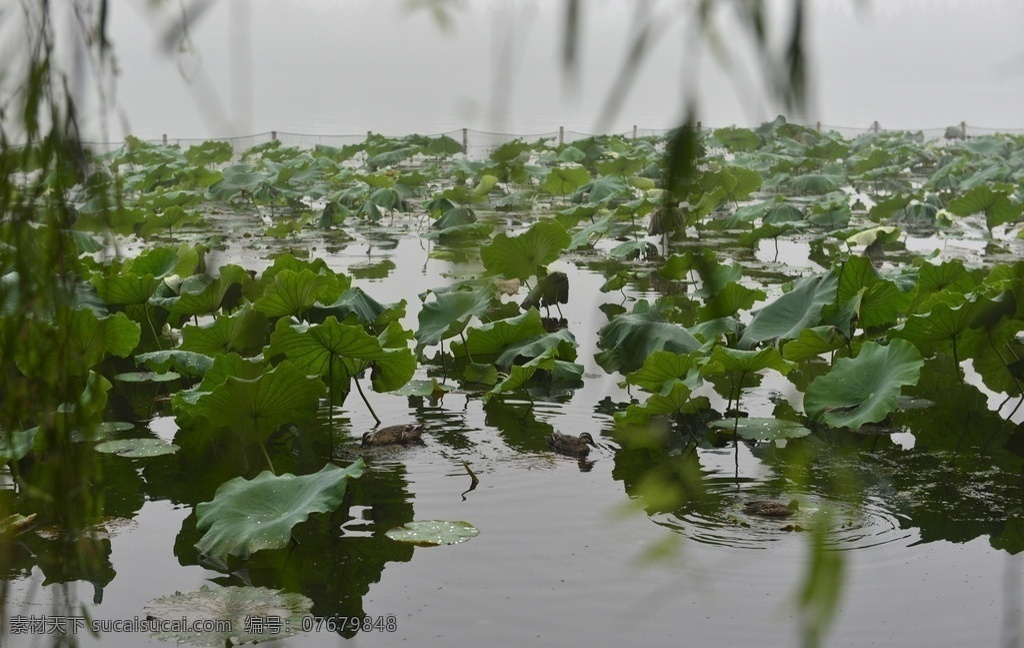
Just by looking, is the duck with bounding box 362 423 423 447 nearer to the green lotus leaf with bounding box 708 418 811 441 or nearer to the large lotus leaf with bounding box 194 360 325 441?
the large lotus leaf with bounding box 194 360 325 441

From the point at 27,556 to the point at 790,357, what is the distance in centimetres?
208

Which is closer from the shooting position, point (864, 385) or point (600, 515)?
point (600, 515)

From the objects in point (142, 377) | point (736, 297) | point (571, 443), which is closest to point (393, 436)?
point (571, 443)

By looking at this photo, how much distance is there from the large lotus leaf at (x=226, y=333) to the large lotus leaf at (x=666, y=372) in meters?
1.16

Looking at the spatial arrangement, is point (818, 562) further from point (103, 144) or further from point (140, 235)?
point (140, 235)

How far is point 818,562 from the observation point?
0.50 m

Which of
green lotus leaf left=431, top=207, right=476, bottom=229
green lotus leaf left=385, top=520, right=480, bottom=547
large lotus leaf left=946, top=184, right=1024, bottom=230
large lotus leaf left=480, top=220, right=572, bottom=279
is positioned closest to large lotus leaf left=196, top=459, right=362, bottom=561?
green lotus leaf left=385, top=520, right=480, bottom=547

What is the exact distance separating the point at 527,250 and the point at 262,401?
1.99 metres

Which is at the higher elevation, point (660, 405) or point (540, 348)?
point (540, 348)

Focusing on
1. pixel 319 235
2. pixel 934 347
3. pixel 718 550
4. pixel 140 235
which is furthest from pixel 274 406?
pixel 319 235

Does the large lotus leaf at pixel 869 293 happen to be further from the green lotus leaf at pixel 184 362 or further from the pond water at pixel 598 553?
the green lotus leaf at pixel 184 362

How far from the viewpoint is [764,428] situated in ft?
9.70

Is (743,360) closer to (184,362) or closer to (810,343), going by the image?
(810,343)

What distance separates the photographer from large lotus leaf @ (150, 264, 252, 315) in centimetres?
369
